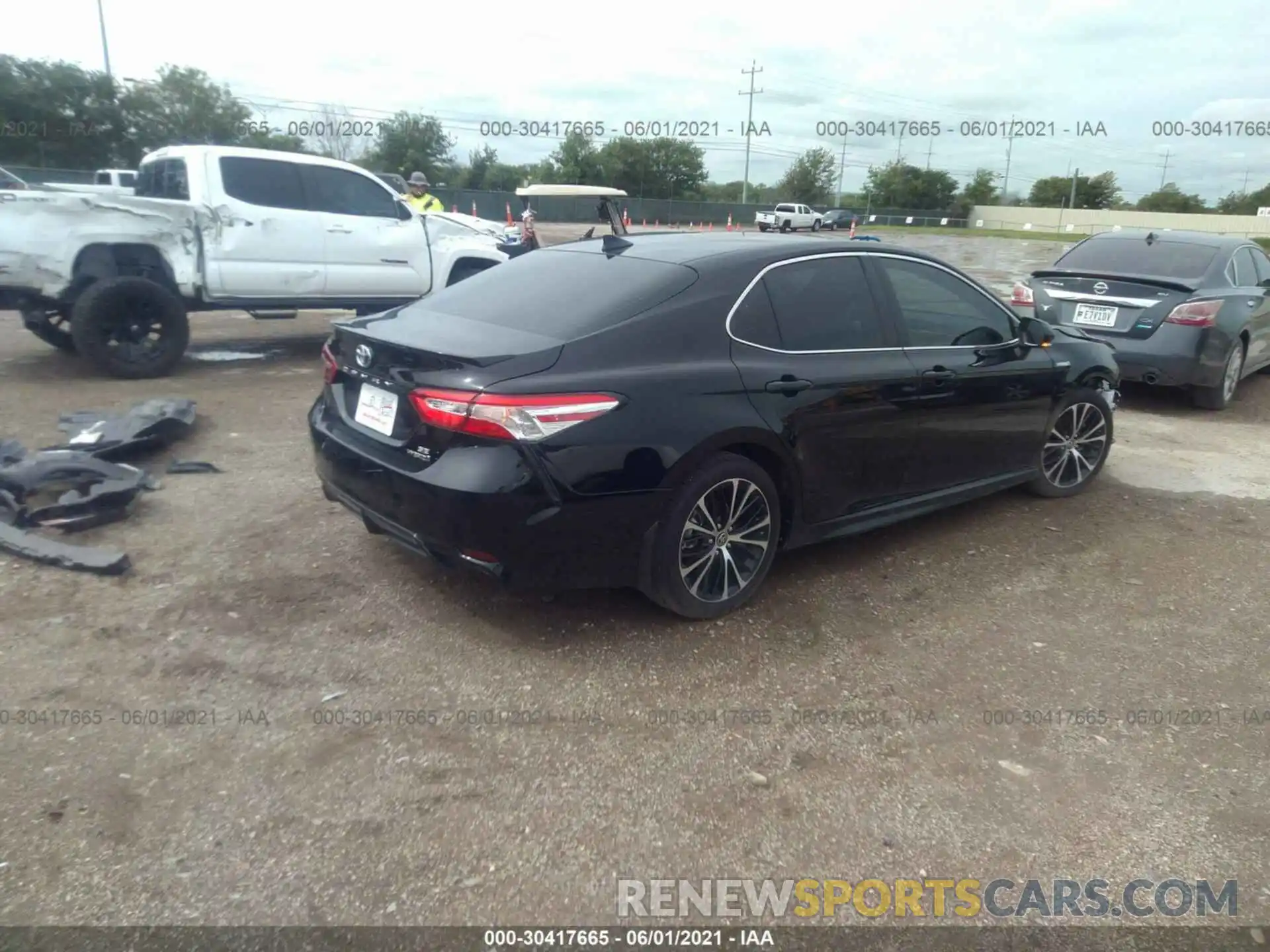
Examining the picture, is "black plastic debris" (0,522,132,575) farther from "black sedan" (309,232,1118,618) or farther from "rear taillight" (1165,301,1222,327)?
"rear taillight" (1165,301,1222,327)

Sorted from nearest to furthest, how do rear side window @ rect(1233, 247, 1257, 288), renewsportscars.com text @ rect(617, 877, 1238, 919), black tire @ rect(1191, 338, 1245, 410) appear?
renewsportscars.com text @ rect(617, 877, 1238, 919) < black tire @ rect(1191, 338, 1245, 410) < rear side window @ rect(1233, 247, 1257, 288)

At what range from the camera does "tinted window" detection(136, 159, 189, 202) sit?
337 inches

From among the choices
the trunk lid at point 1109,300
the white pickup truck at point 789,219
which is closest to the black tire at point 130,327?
the trunk lid at point 1109,300

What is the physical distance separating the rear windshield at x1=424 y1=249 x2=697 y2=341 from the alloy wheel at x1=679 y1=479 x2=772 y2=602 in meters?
0.81

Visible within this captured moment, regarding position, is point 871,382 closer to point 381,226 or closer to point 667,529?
point 667,529

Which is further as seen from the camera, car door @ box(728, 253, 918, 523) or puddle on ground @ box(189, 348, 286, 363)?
puddle on ground @ box(189, 348, 286, 363)

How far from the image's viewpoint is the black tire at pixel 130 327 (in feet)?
25.1

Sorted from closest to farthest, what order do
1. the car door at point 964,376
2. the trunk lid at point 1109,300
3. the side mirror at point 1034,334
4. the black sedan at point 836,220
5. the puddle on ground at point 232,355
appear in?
the car door at point 964,376, the side mirror at point 1034,334, the trunk lid at point 1109,300, the puddle on ground at point 232,355, the black sedan at point 836,220

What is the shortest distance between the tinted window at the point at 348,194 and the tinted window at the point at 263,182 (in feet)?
0.53

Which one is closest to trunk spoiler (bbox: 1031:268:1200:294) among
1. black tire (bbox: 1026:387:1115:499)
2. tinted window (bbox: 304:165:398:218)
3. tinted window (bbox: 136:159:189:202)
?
black tire (bbox: 1026:387:1115:499)

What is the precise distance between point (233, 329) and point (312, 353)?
7.10 ft

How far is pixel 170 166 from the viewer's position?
8.74 meters

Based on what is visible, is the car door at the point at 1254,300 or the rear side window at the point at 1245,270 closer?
the car door at the point at 1254,300

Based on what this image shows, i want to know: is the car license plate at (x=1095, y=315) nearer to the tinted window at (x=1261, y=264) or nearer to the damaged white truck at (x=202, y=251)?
the tinted window at (x=1261, y=264)
